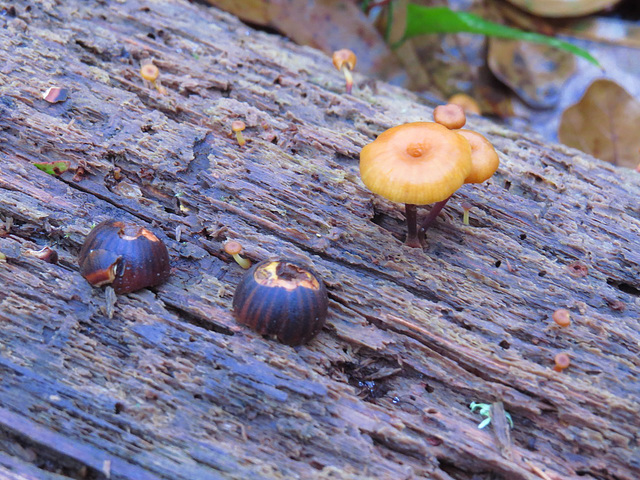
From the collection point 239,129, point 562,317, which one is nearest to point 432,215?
point 562,317

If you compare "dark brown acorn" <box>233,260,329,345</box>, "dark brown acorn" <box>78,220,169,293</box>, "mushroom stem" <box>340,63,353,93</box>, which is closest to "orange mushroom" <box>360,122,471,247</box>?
"dark brown acorn" <box>233,260,329,345</box>

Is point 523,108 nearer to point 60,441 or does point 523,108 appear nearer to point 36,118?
point 36,118

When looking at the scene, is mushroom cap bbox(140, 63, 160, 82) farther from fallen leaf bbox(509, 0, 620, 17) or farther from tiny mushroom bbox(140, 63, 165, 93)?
fallen leaf bbox(509, 0, 620, 17)

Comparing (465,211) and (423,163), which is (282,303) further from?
(465,211)

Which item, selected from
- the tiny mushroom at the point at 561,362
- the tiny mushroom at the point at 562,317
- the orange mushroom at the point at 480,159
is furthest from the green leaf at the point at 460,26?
the tiny mushroom at the point at 561,362

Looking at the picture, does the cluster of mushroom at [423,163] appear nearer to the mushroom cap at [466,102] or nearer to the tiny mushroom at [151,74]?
the tiny mushroom at [151,74]
